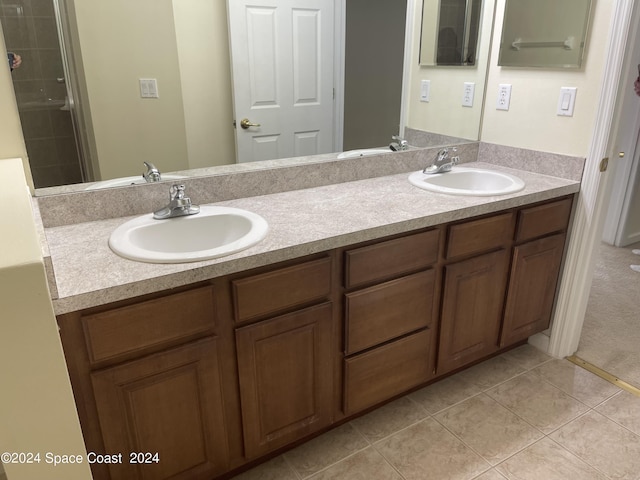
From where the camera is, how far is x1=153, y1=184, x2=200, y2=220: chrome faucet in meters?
1.56

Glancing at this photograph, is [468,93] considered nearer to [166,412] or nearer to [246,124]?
[246,124]

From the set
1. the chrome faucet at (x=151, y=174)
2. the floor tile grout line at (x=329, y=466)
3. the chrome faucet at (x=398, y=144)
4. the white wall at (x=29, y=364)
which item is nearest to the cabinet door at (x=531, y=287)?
the chrome faucet at (x=398, y=144)

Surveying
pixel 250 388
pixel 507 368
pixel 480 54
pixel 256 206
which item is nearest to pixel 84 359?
pixel 250 388

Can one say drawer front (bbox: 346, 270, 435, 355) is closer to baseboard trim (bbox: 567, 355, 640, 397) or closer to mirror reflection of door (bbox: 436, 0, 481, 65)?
baseboard trim (bbox: 567, 355, 640, 397)

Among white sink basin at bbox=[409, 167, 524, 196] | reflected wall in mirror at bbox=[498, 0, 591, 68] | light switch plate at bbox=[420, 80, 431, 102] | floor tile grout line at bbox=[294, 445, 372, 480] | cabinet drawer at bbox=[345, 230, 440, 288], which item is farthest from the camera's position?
light switch plate at bbox=[420, 80, 431, 102]

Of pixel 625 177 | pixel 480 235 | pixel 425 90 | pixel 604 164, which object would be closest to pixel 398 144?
pixel 425 90

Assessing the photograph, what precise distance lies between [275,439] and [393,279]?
0.66 meters

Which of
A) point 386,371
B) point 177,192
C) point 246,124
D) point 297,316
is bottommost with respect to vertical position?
point 386,371

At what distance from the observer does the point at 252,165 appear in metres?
1.83

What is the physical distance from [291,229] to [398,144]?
94 centimetres

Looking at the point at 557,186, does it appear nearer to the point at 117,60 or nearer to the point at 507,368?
the point at 507,368

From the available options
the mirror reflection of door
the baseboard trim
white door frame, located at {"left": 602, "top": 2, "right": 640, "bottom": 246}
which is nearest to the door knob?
the mirror reflection of door

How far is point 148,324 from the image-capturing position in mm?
1219

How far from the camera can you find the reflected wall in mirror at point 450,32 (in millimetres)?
2250
